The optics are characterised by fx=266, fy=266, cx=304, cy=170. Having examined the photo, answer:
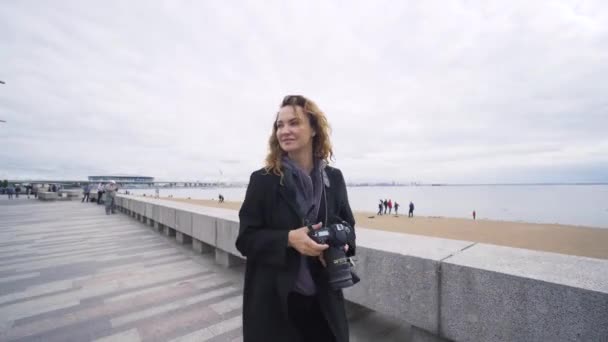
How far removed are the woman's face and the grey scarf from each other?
0.11m

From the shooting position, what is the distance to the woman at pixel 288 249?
61.0 inches

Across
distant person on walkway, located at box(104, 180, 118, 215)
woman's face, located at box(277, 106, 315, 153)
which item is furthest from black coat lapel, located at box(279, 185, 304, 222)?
distant person on walkway, located at box(104, 180, 118, 215)

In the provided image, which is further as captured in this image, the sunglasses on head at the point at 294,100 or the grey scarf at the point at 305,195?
the sunglasses on head at the point at 294,100

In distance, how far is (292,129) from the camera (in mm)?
1771

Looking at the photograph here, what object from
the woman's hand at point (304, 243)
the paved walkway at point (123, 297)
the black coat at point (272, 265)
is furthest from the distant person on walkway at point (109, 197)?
the woman's hand at point (304, 243)

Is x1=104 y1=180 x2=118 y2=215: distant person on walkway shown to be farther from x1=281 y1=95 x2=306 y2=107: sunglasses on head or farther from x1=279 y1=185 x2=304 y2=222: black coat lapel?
x1=279 y1=185 x2=304 y2=222: black coat lapel

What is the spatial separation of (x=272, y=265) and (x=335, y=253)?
0.38 metres

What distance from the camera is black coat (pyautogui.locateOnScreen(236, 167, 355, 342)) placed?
155 centimetres

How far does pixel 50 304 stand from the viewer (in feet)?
12.0

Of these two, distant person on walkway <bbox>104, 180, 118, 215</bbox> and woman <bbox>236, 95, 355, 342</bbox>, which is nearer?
woman <bbox>236, 95, 355, 342</bbox>

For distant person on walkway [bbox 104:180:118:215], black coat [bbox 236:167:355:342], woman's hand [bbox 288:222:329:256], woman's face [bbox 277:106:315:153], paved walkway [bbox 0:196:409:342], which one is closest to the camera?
woman's hand [bbox 288:222:329:256]

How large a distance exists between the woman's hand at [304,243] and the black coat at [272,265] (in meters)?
0.05

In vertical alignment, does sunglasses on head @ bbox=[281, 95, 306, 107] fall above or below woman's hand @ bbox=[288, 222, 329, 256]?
above

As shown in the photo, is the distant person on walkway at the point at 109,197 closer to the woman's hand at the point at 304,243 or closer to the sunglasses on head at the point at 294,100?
the sunglasses on head at the point at 294,100
